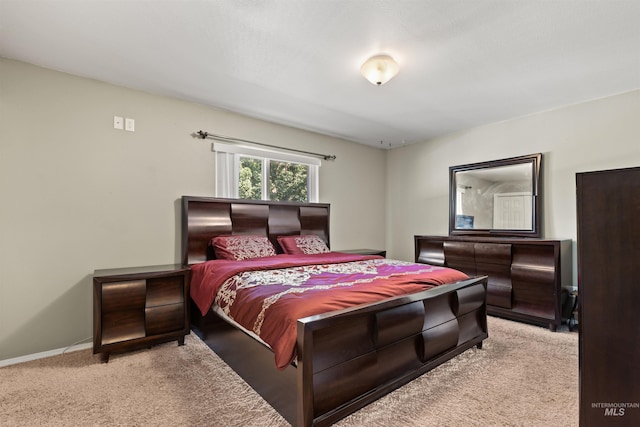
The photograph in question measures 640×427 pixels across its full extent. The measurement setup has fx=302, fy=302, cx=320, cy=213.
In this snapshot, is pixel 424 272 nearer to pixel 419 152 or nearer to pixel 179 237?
pixel 179 237

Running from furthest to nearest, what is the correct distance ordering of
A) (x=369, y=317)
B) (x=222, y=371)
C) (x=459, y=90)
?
1. (x=459, y=90)
2. (x=222, y=371)
3. (x=369, y=317)

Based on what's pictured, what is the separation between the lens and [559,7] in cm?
182

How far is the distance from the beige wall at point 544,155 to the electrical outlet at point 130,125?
3.87 meters

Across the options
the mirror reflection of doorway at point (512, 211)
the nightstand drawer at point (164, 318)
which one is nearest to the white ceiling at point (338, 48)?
the mirror reflection of doorway at point (512, 211)

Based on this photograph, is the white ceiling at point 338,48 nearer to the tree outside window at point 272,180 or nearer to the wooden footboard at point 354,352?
the tree outside window at point 272,180

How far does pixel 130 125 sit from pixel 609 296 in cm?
356

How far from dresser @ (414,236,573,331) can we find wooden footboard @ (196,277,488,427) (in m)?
1.30

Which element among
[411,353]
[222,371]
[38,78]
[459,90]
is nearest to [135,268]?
[222,371]

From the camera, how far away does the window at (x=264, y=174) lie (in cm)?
352

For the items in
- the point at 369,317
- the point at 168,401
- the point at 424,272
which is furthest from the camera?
the point at 424,272

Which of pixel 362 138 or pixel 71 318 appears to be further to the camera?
pixel 362 138

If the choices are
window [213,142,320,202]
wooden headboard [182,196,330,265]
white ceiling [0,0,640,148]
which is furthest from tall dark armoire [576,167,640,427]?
window [213,142,320,202]

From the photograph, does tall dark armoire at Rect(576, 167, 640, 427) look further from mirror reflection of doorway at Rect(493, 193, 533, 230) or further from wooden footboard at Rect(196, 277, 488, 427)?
mirror reflection of doorway at Rect(493, 193, 533, 230)

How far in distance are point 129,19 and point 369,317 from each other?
239 cm
